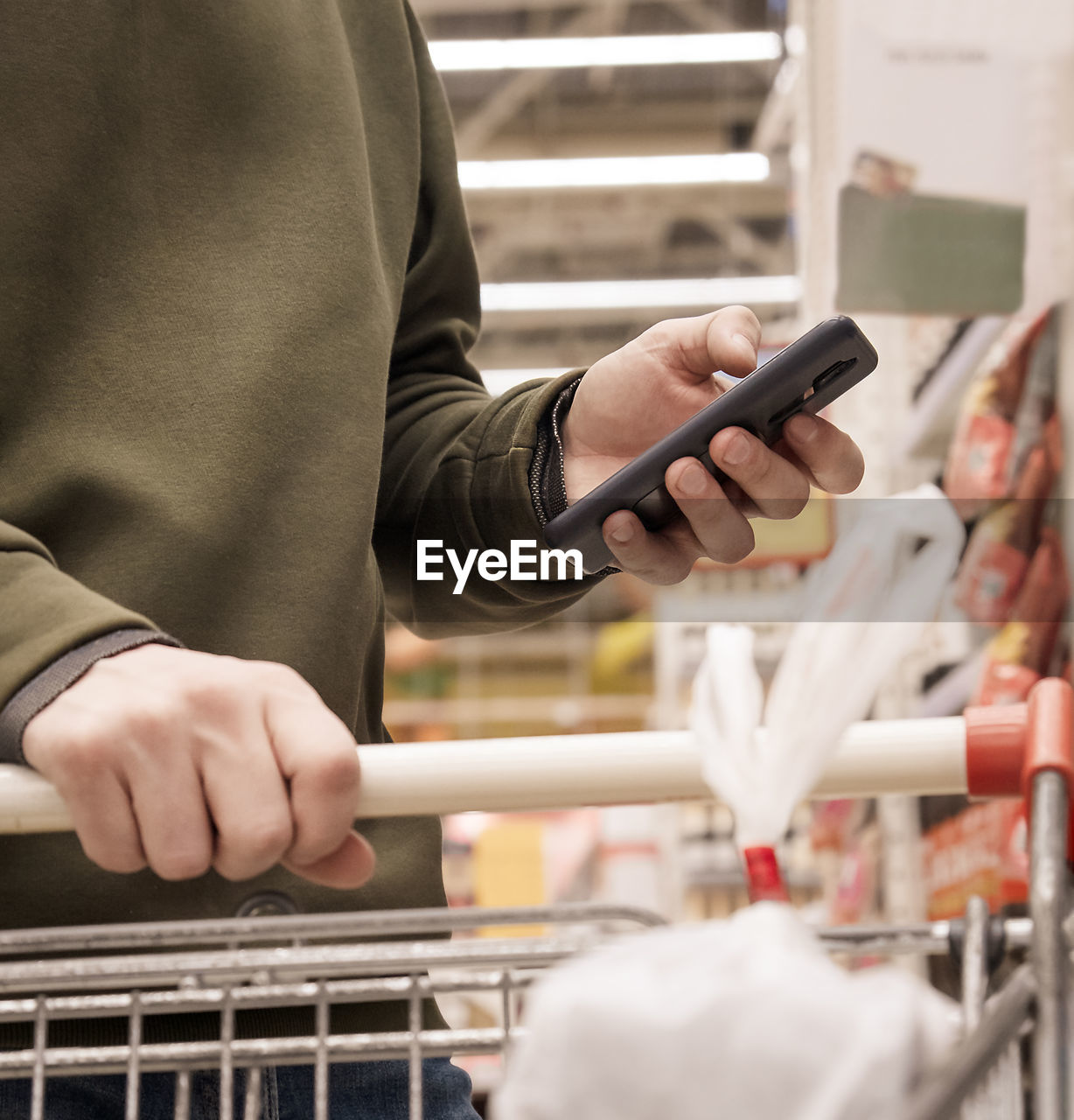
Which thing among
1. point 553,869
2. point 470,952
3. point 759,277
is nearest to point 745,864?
point 470,952

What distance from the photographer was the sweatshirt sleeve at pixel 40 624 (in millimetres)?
517

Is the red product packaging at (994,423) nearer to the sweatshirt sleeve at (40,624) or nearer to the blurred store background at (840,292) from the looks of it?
the blurred store background at (840,292)

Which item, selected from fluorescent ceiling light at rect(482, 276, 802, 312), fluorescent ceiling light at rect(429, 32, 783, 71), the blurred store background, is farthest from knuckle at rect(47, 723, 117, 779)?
fluorescent ceiling light at rect(482, 276, 802, 312)

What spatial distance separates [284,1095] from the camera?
0.68m

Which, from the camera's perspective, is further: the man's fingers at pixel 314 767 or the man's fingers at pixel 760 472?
the man's fingers at pixel 760 472

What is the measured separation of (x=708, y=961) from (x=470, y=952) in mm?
231

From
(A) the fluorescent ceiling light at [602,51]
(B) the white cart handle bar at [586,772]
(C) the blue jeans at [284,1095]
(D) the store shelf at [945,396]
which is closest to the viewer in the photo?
(B) the white cart handle bar at [586,772]

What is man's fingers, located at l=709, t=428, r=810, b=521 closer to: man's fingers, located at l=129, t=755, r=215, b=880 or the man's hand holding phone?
the man's hand holding phone

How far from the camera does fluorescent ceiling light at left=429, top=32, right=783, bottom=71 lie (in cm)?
523

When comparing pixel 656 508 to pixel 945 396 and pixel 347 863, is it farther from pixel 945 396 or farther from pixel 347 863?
pixel 945 396

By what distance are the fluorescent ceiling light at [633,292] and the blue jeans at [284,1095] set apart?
6849mm

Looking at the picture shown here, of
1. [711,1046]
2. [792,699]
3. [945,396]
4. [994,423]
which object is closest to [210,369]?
[792,699]

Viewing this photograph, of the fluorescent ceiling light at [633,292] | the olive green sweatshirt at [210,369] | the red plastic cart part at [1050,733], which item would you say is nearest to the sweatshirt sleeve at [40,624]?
the olive green sweatshirt at [210,369]

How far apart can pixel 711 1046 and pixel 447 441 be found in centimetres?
66
